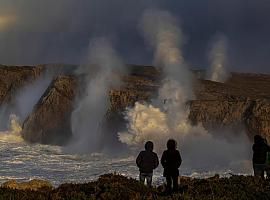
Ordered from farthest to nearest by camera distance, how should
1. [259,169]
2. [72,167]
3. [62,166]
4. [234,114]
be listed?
[234,114] → [62,166] → [72,167] → [259,169]

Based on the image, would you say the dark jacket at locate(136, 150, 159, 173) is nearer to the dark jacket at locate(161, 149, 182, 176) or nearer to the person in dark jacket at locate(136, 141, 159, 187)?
the person in dark jacket at locate(136, 141, 159, 187)

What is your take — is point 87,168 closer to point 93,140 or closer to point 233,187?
point 93,140

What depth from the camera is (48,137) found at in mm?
48188

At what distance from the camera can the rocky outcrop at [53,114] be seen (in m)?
48.9

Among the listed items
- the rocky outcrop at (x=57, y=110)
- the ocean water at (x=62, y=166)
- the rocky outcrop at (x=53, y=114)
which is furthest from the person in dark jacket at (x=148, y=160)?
the rocky outcrop at (x=53, y=114)

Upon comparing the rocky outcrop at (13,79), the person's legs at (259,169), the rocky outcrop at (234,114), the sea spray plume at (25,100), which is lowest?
the person's legs at (259,169)

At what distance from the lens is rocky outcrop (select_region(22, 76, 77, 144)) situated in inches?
1925

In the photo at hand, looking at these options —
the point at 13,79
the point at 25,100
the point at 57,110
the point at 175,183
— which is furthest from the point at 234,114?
the point at 13,79

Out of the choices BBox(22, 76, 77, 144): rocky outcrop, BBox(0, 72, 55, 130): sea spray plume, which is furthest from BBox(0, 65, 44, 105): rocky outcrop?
BBox(22, 76, 77, 144): rocky outcrop

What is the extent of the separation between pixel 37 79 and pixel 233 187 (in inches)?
2160

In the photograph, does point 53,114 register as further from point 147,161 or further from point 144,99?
point 147,161

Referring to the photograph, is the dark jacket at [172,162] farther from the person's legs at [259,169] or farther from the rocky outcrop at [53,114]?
the rocky outcrop at [53,114]

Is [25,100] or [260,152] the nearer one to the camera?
[260,152]

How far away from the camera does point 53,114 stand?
5006 cm
